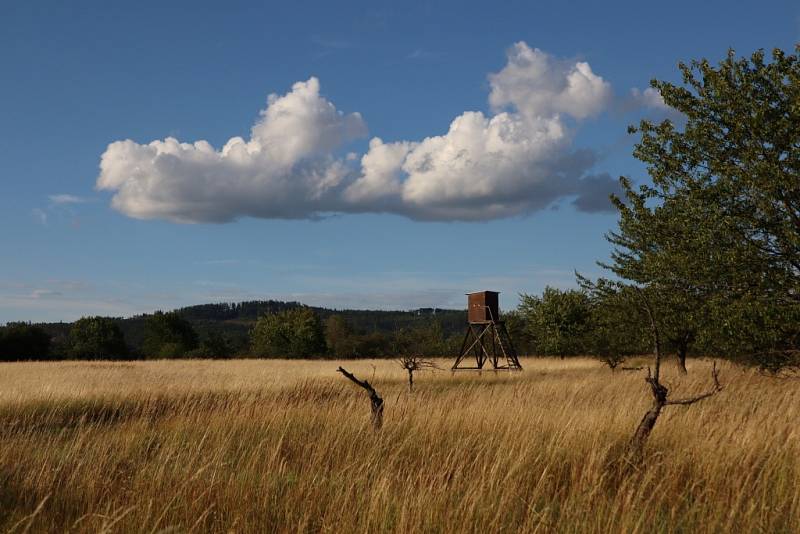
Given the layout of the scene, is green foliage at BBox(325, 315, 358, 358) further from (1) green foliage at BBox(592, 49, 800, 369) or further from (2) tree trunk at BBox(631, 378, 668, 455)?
(2) tree trunk at BBox(631, 378, 668, 455)

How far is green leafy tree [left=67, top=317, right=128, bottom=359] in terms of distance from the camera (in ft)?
247

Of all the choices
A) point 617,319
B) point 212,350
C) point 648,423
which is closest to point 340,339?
point 212,350

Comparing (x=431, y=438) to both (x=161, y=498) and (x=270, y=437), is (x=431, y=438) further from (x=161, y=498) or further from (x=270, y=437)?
(x=161, y=498)

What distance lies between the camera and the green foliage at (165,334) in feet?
270

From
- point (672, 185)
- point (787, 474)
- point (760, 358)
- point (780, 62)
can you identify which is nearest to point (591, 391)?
point (760, 358)

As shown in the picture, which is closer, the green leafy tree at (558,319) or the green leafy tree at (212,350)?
the green leafy tree at (558,319)

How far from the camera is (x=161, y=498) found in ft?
17.3

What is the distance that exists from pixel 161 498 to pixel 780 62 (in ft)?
50.1

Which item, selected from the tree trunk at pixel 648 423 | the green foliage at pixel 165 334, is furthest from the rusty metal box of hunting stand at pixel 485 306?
the green foliage at pixel 165 334

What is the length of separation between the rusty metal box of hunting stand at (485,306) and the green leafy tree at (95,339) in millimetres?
55943

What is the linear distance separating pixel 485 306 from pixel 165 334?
5899cm

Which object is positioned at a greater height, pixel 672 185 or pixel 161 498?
pixel 672 185

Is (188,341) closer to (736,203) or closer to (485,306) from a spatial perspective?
(485,306)

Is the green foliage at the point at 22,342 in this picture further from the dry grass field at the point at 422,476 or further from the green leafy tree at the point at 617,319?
the dry grass field at the point at 422,476
